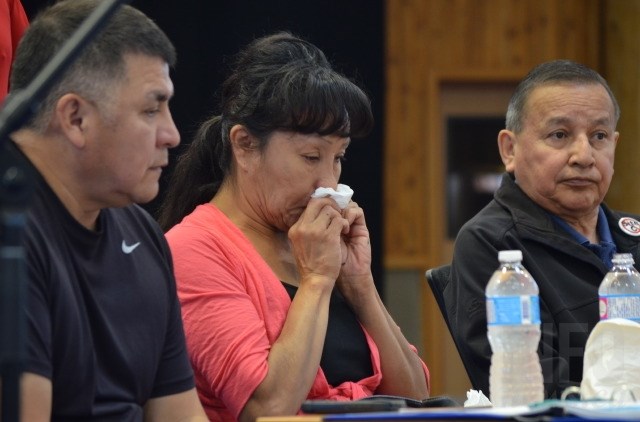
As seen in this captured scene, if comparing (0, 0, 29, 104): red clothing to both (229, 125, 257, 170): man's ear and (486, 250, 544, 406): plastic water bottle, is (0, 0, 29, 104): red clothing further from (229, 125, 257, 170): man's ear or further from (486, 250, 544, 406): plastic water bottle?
(486, 250, 544, 406): plastic water bottle

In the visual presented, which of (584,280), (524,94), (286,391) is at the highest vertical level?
(524,94)

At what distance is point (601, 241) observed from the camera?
2.93 metres

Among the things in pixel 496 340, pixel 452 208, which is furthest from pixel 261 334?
pixel 452 208

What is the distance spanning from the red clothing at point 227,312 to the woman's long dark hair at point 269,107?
207 millimetres

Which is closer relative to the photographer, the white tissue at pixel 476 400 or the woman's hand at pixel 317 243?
the white tissue at pixel 476 400

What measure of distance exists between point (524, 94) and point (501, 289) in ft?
2.75

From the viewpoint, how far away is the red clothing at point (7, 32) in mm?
2531

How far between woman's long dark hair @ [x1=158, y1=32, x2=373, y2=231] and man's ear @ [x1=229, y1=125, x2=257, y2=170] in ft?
0.05

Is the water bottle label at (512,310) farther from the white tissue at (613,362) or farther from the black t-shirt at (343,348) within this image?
the black t-shirt at (343,348)

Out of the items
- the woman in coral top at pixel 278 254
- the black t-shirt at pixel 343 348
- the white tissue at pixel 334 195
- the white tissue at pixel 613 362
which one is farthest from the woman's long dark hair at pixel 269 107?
the white tissue at pixel 613 362

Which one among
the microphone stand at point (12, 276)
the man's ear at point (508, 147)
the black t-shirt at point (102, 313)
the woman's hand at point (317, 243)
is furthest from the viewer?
→ the man's ear at point (508, 147)

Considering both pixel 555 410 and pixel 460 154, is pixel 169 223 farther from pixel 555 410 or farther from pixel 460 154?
pixel 460 154

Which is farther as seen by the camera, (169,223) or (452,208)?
(452,208)

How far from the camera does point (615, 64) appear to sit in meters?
6.35
